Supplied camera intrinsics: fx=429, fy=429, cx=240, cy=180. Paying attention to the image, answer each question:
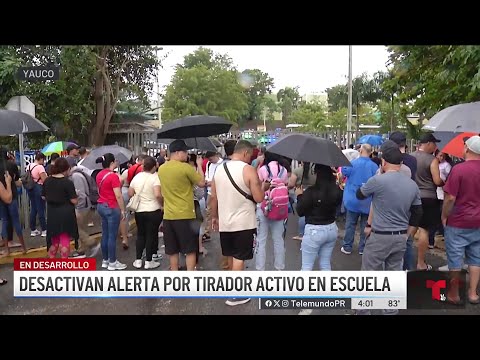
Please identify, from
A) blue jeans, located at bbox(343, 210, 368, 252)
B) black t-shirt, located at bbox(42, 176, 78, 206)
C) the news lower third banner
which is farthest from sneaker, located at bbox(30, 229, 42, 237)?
blue jeans, located at bbox(343, 210, 368, 252)

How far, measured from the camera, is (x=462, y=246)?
12.7 feet

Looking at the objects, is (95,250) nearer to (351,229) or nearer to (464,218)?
(351,229)

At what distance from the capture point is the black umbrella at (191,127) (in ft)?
15.3

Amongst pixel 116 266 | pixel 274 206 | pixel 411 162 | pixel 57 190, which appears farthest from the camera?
pixel 116 266

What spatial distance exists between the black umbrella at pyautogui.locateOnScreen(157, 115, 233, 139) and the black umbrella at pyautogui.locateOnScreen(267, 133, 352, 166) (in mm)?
1079

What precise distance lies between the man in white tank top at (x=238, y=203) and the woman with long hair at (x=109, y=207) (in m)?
1.49

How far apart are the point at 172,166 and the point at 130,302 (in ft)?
4.29

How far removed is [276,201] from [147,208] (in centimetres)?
151

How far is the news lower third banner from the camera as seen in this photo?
11.1 feet

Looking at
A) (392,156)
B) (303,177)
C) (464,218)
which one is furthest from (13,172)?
(464,218)

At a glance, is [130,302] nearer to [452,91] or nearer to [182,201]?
[182,201]

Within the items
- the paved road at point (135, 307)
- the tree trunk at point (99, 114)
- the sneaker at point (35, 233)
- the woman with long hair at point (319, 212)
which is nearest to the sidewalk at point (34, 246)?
the sneaker at point (35, 233)

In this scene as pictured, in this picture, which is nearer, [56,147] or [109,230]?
[109,230]

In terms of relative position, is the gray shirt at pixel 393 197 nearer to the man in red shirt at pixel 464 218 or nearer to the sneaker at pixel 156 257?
the man in red shirt at pixel 464 218
